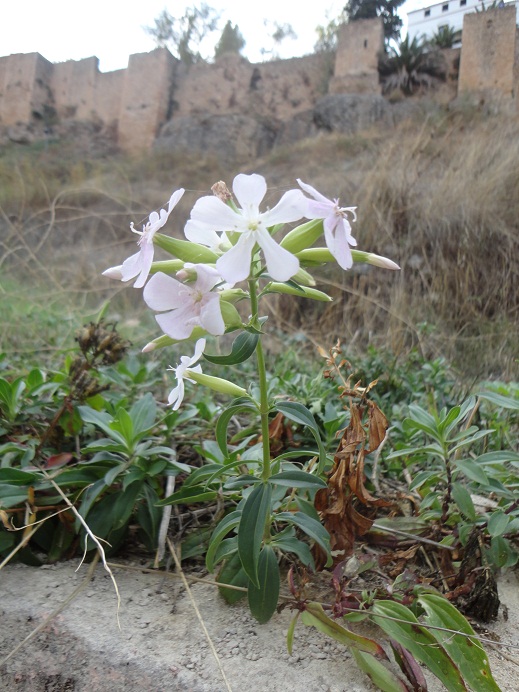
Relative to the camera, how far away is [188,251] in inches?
31.0

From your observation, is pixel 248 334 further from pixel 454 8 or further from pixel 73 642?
pixel 454 8

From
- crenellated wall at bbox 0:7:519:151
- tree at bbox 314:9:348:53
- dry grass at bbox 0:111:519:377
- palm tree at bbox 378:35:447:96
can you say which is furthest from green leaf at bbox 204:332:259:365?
tree at bbox 314:9:348:53

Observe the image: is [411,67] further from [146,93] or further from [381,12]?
[146,93]

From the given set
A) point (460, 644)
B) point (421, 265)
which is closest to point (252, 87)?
point (421, 265)

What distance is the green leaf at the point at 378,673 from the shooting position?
30.8 inches

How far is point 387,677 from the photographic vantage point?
79 centimetres

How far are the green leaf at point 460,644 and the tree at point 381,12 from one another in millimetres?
16966

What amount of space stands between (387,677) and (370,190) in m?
4.91

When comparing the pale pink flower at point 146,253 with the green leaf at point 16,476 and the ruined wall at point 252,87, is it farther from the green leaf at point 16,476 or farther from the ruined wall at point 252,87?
the ruined wall at point 252,87

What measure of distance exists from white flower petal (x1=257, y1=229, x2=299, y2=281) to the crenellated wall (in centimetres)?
1700

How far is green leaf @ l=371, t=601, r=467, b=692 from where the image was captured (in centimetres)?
80

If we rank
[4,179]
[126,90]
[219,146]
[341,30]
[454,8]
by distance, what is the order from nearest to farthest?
[454,8]
[4,179]
[341,30]
[219,146]
[126,90]

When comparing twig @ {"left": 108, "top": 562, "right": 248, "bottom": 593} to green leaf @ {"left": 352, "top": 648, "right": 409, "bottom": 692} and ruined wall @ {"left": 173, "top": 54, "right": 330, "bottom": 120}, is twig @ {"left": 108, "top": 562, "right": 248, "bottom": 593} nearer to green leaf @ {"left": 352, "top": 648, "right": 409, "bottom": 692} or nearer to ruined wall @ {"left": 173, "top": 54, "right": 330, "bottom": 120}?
green leaf @ {"left": 352, "top": 648, "right": 409, "bottom": 692}

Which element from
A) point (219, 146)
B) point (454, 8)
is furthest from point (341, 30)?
point (454, 8)
